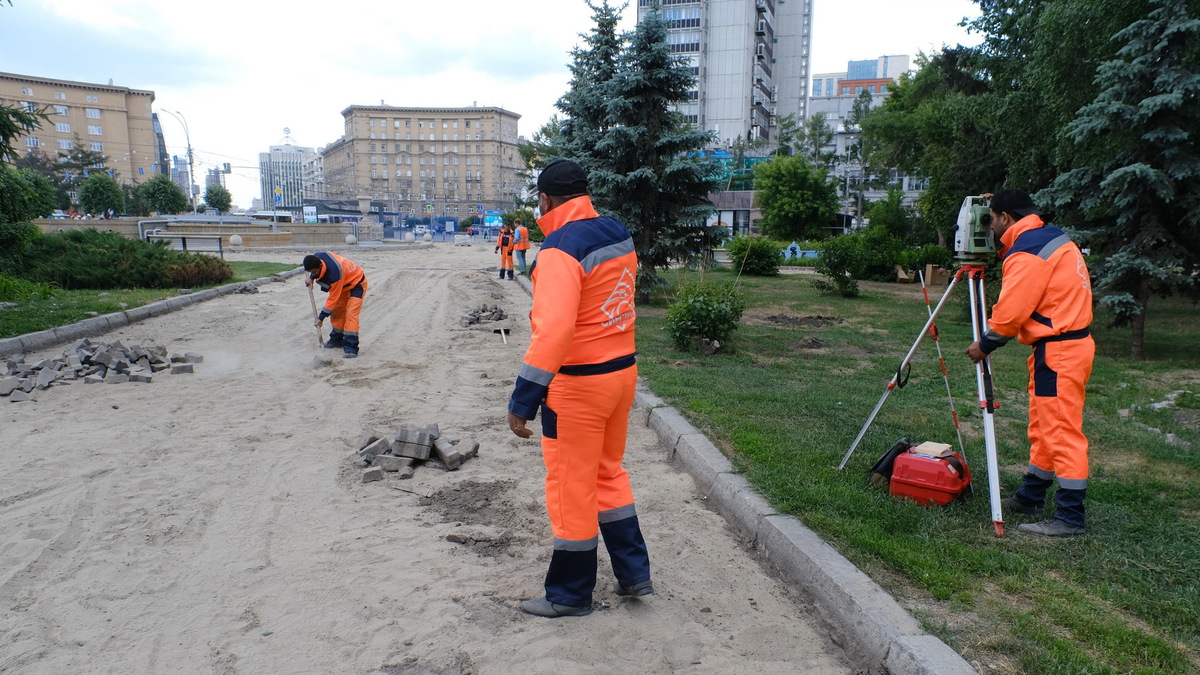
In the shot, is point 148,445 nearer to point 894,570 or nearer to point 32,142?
point 894,570

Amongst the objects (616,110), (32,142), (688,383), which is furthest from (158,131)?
(688,383)

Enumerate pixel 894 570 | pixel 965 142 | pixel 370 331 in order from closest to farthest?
pixel 894 570 < pixel 370 331 < pixel 965 142

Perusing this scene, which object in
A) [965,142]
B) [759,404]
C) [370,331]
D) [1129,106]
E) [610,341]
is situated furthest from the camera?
[965,142]

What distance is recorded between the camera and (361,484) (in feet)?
17.1

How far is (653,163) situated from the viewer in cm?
1544

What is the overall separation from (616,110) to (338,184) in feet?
438

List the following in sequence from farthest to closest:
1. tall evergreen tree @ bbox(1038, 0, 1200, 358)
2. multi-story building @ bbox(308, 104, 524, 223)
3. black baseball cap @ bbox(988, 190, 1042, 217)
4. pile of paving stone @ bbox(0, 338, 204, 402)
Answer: multi-story building @ bbox(308, 104, 524, 223) < tall evergreen tree @ bbox(1038, 0, 1200, 358) < pile of paving stone @ bbox(0, 338, 204, 402) < black baseball cap @ bbox(988, 190, 1042, 217)

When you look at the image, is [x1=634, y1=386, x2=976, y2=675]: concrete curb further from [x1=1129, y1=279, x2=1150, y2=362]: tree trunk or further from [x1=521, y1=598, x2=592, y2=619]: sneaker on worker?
[x1=1129, y1=279, x2=1150, y2=362]: tree trunk

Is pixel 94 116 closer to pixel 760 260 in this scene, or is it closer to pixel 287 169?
pixel 287 169

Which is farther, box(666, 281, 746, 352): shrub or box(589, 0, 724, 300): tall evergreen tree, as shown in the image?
box(589, 0, 724, 300): tall evergreen tree

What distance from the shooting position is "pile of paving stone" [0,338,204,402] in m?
7.39

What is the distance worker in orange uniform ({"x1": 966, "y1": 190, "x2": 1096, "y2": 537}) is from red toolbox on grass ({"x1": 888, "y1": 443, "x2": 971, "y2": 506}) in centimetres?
43

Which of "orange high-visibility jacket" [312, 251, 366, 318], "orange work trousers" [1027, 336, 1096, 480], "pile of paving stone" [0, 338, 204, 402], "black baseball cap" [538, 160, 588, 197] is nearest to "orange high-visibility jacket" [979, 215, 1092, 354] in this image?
"orange work trousers" [1027, 336, 1096, 480]

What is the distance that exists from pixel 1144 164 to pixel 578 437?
10.4m
